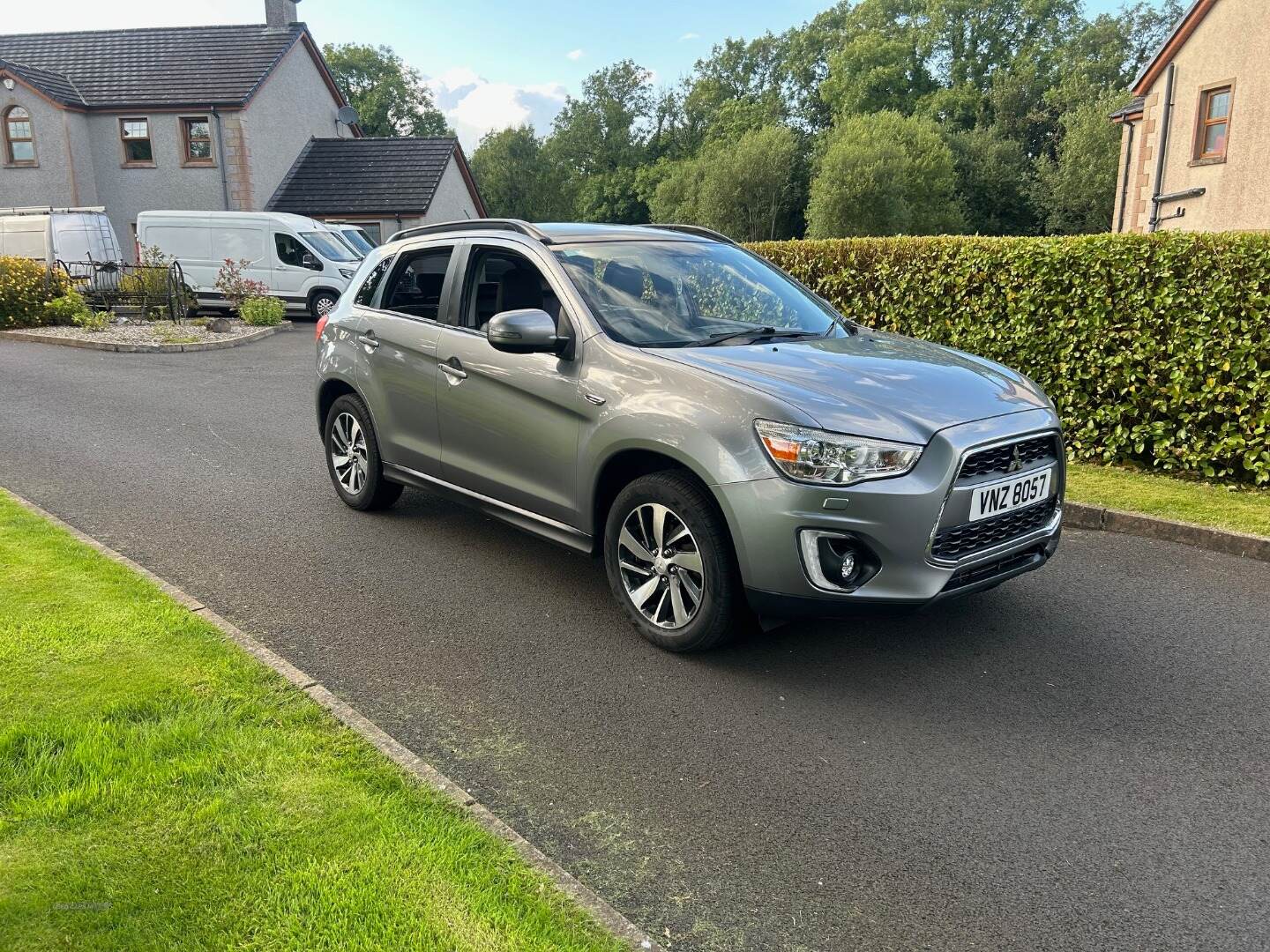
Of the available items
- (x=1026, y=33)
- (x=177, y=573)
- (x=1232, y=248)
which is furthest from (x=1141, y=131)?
(x=1026, y=33)

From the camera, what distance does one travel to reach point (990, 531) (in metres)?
4.12

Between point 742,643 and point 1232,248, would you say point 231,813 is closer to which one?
point 742,643

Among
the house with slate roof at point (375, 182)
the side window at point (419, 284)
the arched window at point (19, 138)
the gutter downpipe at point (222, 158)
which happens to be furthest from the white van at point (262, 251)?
the side window at point (419, 284)

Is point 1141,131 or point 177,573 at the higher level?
point 1141,131

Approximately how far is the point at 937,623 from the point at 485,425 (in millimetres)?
2538

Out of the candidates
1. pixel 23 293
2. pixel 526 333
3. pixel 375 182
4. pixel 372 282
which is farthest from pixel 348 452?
pixel 375 182

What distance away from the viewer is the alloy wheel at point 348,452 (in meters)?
6.52

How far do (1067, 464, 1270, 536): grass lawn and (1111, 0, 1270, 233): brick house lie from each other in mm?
18057

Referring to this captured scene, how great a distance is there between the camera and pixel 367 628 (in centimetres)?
476

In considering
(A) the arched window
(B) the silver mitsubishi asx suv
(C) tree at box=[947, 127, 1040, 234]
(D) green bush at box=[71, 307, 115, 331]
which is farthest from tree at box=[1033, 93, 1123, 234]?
(B) the silver mitsubishi asx suv

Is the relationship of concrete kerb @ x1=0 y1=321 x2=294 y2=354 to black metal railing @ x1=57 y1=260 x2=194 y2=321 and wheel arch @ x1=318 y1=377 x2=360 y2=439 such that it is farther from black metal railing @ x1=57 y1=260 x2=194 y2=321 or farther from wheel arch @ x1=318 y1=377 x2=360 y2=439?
wheel arch @ x1=318 y1=377 x2=360 y2=439

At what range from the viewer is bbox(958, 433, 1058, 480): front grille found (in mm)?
3982

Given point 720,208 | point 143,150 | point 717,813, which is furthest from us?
point 720,208

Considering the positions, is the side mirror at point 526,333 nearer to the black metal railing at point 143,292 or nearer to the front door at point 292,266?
the black metal railing at point 143,292
